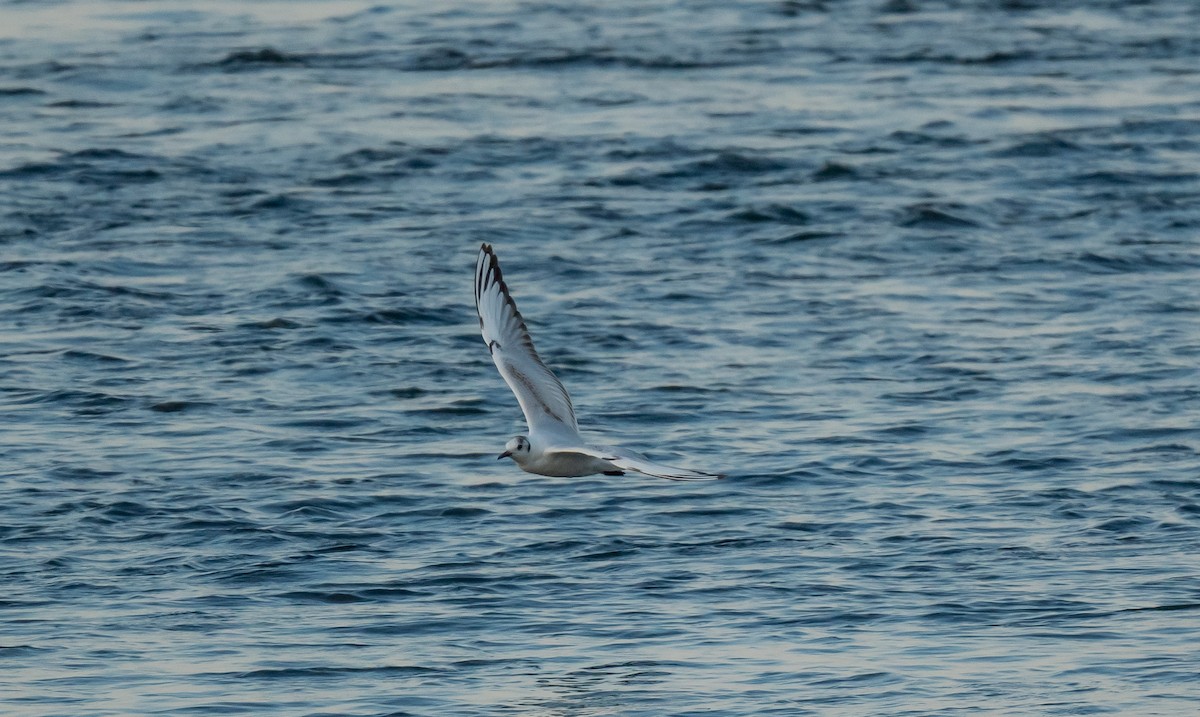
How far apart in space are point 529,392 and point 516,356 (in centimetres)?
35

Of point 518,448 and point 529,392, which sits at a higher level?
point 529,392

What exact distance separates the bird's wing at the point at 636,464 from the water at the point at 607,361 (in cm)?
126

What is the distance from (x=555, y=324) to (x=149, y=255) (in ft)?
15.4

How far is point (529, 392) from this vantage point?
44.7 feet

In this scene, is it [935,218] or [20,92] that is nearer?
[935,218]

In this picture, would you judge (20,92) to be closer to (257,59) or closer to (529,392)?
→ (257,59)

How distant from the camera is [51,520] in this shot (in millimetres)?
15055

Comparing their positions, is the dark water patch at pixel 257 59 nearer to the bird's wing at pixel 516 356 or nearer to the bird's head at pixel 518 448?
Result: the bird's wing at pixel 516 356

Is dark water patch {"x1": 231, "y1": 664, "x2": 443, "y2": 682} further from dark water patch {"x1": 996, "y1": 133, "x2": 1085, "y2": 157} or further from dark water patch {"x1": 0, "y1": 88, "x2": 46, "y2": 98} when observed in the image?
dark water patch {"x1": 0, "y1": 88, "x2": 46, "y2": 98}

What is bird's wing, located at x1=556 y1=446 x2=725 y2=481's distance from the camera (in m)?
10.6

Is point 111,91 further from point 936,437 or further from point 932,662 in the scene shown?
point 932,662

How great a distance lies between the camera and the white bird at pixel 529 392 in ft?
42.4

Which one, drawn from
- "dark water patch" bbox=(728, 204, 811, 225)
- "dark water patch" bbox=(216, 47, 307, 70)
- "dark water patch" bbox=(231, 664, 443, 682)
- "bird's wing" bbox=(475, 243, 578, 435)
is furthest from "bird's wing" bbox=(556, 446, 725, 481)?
"dark water patch" bbox=(216, 47, 307, 70)

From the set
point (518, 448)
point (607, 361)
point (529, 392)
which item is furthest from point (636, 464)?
point (607, 361)
